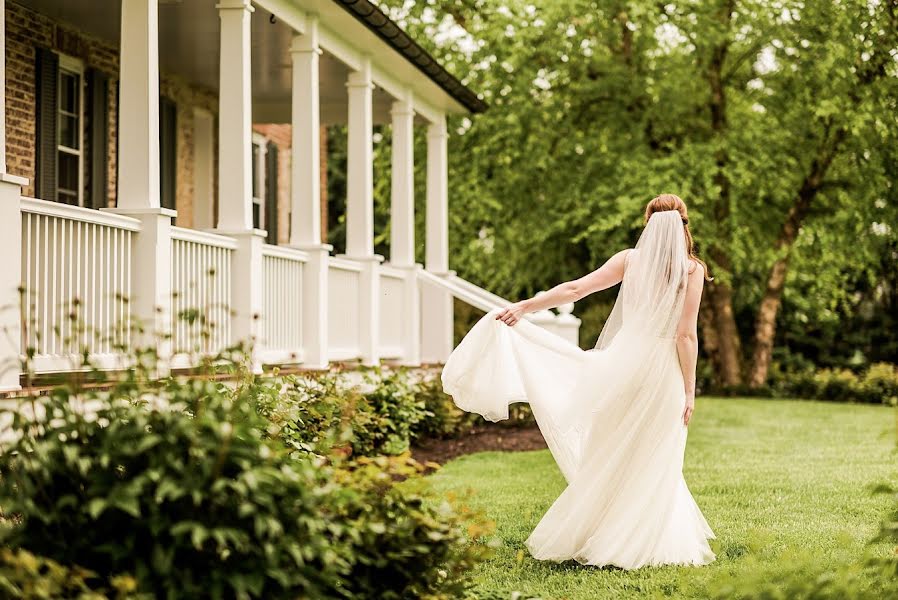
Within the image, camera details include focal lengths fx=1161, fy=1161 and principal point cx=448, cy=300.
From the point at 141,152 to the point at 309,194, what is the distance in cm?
331

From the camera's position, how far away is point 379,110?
16281mm

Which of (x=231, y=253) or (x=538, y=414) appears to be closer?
(x=538, y=414)

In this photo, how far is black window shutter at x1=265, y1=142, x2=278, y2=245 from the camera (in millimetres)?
16984

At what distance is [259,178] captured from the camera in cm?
1697

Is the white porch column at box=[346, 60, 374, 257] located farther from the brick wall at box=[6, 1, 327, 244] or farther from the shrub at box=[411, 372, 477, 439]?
the brick wall at box=[6, 1, 327, 244]

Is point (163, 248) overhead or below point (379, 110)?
below

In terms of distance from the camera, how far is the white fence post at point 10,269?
6.51 m

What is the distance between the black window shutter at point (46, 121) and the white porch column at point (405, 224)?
4726mm

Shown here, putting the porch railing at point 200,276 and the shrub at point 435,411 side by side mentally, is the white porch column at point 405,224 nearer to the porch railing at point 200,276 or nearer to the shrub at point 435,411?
the shrub at point 435,411

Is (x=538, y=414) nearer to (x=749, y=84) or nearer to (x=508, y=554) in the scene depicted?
(x=508, y=554)

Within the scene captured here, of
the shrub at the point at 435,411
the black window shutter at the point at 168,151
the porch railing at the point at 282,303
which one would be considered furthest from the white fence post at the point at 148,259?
the black window shutter at the point at 168,151

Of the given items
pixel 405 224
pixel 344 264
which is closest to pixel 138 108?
pixel 344 264

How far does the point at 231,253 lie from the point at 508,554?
4.33 meters

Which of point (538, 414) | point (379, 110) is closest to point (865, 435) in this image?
point (379, 110)
